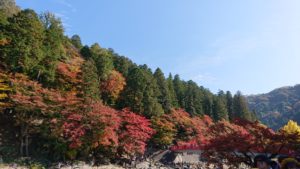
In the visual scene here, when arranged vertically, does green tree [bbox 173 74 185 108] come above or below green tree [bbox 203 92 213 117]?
above

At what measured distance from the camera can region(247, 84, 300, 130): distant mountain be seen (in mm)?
111312

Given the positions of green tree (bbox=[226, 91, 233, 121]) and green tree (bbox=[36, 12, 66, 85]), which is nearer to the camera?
green tree (bbox=[36, 12, 66, 85])

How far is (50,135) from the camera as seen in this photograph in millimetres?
24234

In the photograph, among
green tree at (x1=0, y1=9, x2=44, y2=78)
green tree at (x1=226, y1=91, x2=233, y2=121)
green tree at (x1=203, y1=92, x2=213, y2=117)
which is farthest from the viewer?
green tree at (x1=226, y1=91, x2=233, y2=121)

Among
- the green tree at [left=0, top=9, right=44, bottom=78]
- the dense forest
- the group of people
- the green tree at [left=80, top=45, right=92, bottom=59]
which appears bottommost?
the group of people

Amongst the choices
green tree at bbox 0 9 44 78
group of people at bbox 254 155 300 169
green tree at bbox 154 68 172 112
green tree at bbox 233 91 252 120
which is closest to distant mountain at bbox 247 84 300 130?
green tree at bbox 233 91 252 120

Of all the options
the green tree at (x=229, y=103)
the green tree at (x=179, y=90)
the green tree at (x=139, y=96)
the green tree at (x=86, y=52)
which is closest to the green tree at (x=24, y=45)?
the green tree at (x=139, y=96)

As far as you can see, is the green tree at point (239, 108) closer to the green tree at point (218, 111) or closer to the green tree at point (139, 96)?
the green tree at point (218, 111)

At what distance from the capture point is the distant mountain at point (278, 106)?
111 metres

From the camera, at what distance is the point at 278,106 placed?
439 ft

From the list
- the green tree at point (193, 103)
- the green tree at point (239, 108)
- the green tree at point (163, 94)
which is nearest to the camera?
the green tree at point (163, 94)

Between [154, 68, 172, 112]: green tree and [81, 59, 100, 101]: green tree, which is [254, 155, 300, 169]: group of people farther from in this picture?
[154, 68, 172, 112]: green tree

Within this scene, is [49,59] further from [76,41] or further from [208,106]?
[208,106]

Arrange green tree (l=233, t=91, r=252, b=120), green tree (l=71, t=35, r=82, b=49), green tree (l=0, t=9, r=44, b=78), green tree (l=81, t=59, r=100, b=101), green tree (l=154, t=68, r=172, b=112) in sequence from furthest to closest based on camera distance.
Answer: green tree (l=233, t=91, r=252, b=120) → green tree (l=71, t=35, r=82, b=49) → green tree (l=154, t=68, r=172, b=112) → green tree (l=81, t=59, r=100, b=101) → green tree (l=0, t=9, r=44, b=78)
